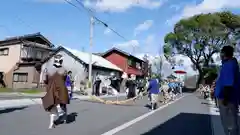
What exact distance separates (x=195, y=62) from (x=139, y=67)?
10.3m

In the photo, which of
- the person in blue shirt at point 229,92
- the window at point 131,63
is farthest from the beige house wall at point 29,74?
the person in blue shirt at point 229,92

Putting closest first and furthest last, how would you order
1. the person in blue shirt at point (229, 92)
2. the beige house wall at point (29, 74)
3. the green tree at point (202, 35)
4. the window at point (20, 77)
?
the person in blue shirt at point (229, 92) → the beige house wall at point (29, 74) → the window at point (20, 77) → the green tree at point (202, 35)

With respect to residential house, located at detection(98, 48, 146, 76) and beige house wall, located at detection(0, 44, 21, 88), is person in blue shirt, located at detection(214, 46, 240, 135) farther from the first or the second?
residential house, located at detection(98, 48, 146, 76)

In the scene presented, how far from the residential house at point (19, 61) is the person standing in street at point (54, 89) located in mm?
29539

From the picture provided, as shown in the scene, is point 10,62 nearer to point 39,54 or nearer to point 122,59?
point 39,54

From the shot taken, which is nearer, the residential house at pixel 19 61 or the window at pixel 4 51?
the residential house at pixel 19 61

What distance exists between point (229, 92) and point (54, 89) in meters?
4.82

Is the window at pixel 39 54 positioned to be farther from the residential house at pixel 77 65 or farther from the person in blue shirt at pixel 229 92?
the person in blue shirt at pixel 229 92

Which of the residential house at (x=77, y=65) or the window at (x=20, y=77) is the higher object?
the residential house at (x=77, y=65)

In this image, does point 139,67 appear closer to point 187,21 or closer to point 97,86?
point 187,21

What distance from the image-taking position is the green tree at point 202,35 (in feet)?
159

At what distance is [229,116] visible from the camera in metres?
5.16

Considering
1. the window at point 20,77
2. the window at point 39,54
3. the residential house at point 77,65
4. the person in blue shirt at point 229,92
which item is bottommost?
the person in blue shirt at point 229,92

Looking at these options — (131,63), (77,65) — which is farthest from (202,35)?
(77,65)
